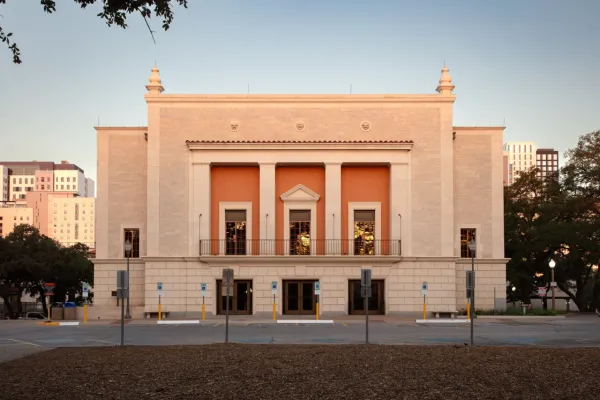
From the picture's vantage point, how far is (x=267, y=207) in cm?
4322

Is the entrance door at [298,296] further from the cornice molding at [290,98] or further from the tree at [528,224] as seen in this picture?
the tree at [528,224]

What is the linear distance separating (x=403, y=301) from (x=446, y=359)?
77.7 feet

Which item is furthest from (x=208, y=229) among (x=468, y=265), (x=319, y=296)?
(x=468, y=265)

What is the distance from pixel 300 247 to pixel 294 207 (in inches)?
93.3

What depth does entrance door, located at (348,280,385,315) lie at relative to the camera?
4325 centimetres

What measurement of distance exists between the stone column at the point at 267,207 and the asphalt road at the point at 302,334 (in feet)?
23.4

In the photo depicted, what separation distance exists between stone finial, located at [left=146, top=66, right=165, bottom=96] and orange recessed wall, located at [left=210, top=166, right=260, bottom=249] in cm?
569

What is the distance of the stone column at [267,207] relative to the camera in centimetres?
4312

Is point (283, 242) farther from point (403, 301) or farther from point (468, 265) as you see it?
point (468, 265)

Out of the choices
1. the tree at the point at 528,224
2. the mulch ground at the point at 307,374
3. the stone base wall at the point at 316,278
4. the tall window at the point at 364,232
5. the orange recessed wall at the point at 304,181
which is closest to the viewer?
the mulch ground at the point at 307,374

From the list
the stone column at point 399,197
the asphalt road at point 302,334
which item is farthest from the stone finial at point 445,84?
the asphalt road at point 302,334

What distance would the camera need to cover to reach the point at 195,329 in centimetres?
3322

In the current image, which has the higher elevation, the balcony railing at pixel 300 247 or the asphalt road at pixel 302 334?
the balcony railing at pixel 300 247

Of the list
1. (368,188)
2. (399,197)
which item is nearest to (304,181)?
(368,188)
